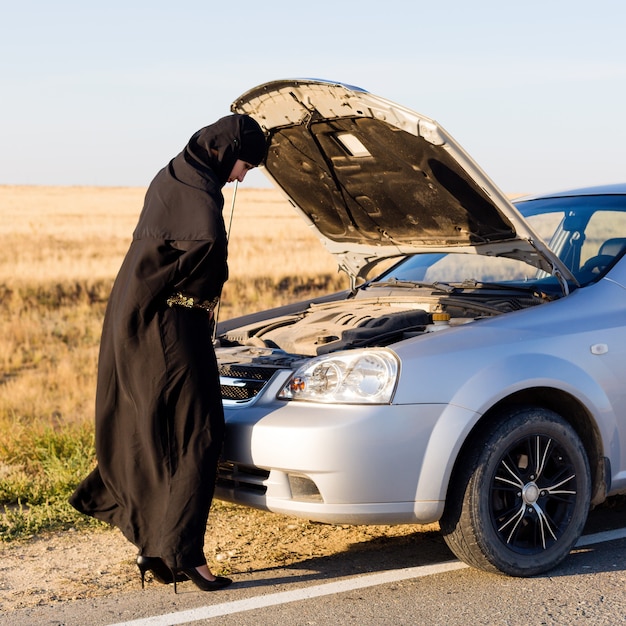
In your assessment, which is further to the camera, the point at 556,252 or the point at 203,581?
the point at 556,252

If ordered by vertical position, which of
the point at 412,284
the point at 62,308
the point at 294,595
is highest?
the point at 412,284

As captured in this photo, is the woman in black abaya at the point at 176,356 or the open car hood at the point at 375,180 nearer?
the woman in black abaya at the point at 176,356

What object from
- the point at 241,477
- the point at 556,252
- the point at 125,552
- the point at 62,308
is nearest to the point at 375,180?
the point at 556,252

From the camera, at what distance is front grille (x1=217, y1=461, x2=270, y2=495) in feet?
15.3

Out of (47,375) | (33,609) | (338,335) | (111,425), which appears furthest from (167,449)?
(47,375)

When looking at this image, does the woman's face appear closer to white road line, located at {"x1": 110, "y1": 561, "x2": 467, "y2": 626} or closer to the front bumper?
the front bumper

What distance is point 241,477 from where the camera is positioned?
4766mm

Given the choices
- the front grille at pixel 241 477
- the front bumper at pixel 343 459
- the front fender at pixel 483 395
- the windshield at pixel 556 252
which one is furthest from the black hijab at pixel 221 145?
the windshield at pixel 556 252

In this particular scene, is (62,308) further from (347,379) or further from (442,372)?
(442,372)

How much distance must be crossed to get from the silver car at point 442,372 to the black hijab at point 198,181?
65cm

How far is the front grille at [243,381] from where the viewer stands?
4996 mm

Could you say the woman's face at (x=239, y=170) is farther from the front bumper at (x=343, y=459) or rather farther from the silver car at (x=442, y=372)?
the front bumper at (x=343, y=459)

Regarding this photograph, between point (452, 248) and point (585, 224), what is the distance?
2.43 feet

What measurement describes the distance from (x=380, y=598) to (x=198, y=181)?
1921 mm
